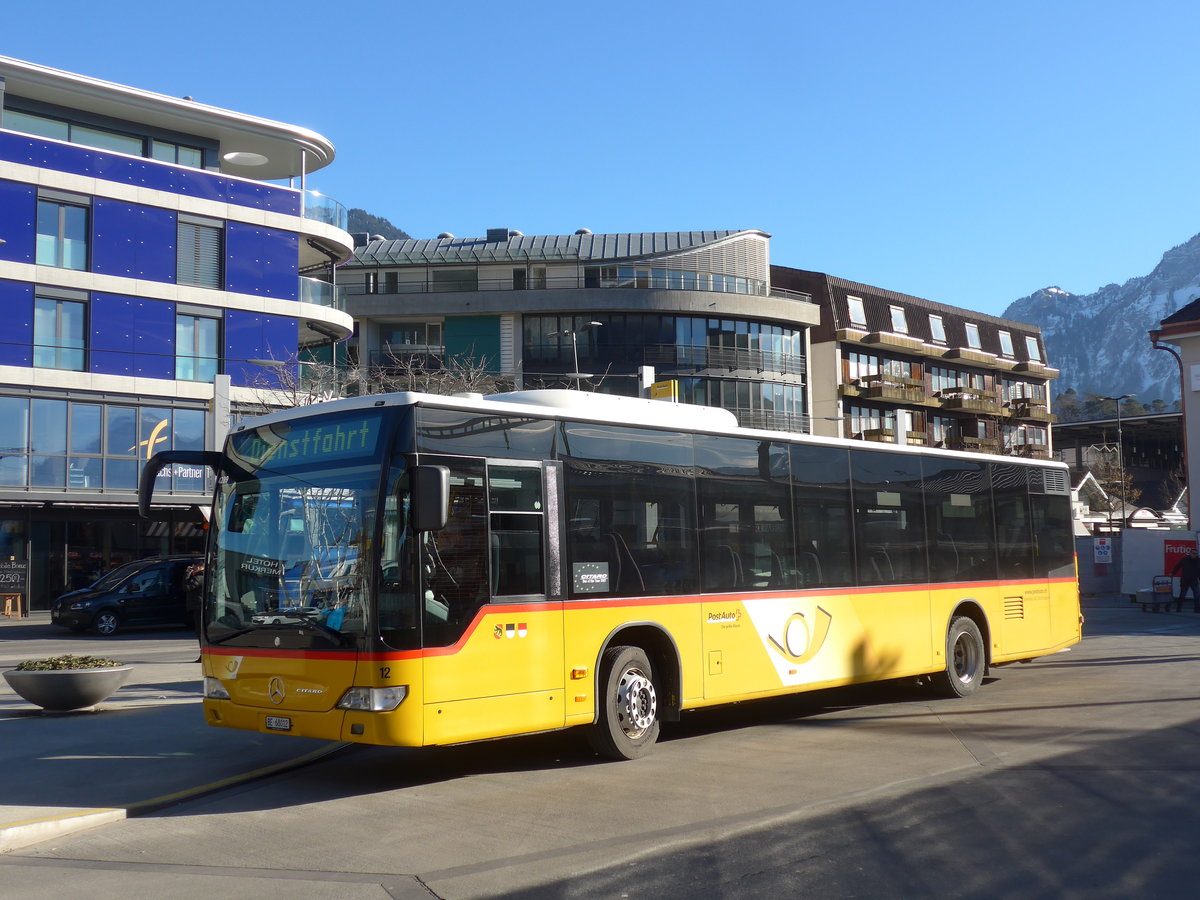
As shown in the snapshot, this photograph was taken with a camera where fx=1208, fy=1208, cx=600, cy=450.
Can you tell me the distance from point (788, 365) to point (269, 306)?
3332 centimetres

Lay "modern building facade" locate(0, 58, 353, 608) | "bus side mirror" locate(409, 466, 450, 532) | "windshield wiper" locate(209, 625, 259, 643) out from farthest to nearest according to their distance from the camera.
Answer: "modern building facade" locate(0, 58, 353, 608)
"windshield wiper" locate(209, 625, 259, 643)
"bus side mirror" locate(409, 466, 450, 532)

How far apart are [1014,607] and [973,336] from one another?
70.7 m

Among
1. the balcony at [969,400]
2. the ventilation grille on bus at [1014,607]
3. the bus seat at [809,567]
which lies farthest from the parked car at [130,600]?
the balcony at [969,400]

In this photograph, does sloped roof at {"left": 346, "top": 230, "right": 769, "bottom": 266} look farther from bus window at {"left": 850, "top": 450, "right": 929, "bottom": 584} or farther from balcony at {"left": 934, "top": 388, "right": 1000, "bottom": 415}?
bus window at {"left": 850, "top": 450, "right": 929, "bottom": 584}

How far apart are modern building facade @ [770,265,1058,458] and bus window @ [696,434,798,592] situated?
52026 mm

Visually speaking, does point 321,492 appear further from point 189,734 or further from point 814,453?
point 814,453

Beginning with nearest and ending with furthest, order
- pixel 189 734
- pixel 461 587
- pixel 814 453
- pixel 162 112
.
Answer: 1. pixel 461 587
2. pixel 189 734
3. pixel 814 453
4. pixel 162 112

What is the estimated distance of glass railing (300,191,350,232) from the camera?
41.8 m

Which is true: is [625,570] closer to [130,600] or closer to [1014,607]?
[1014,607]

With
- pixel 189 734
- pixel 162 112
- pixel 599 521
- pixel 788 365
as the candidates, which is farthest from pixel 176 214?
pixel 788 365

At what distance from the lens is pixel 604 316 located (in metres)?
62.6

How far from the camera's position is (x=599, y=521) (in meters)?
10.5

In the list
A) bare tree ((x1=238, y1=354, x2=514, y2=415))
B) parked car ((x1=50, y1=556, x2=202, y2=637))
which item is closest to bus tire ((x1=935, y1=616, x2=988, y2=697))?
bare tree ((x1=238, y1=354, x2=514, y2=415))

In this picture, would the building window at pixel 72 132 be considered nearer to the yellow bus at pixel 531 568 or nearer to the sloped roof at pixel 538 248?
the sloped roof at pixel 538 248
